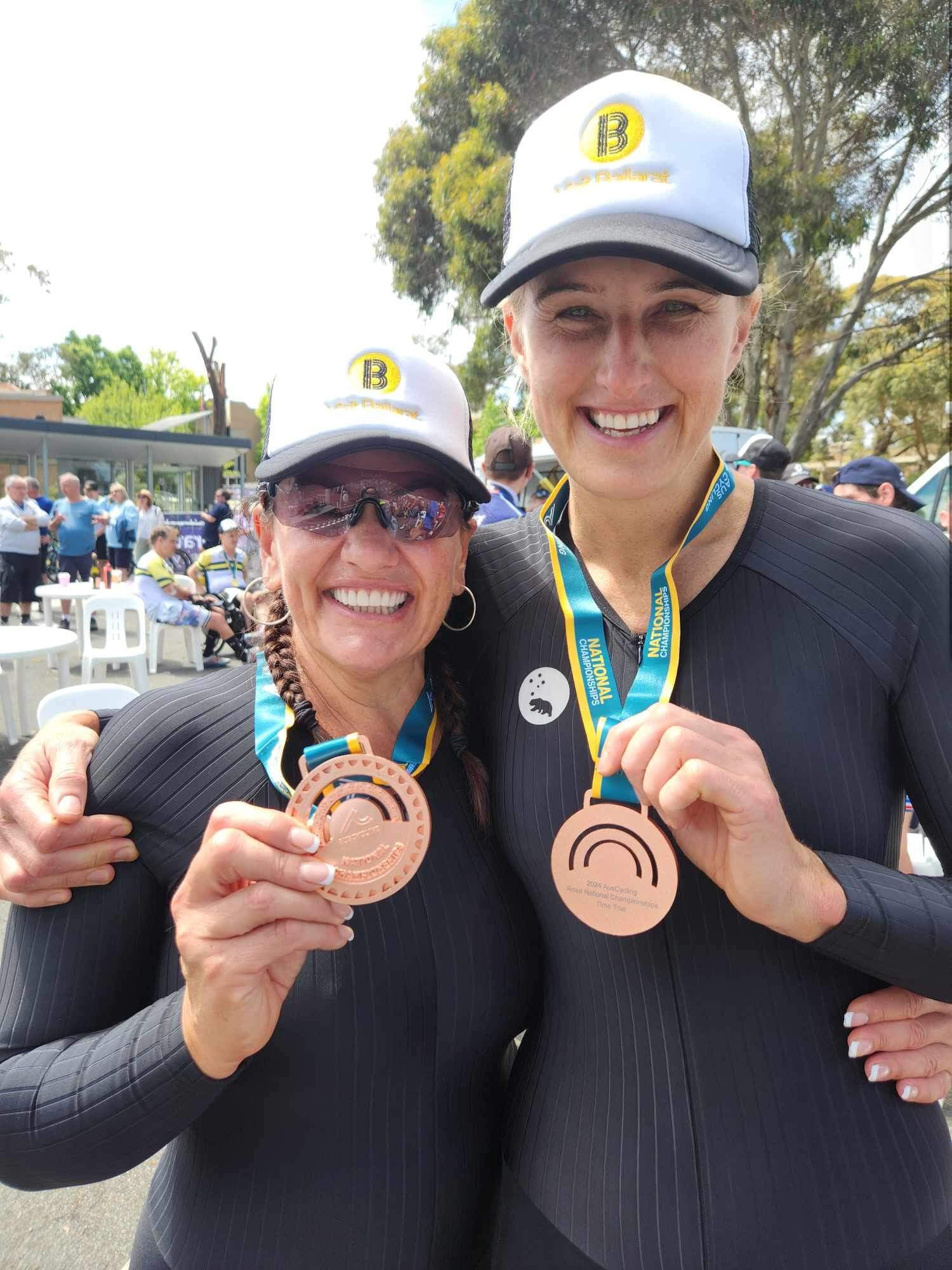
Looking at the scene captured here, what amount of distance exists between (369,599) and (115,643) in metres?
9.03

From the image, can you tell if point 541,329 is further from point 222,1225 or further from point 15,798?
point 222,1225

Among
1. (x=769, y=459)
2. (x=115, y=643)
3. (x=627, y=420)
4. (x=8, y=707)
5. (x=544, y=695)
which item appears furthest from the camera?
(x=115, y=643)

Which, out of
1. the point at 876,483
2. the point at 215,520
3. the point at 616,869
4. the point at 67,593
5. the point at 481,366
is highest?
the point at 481,366

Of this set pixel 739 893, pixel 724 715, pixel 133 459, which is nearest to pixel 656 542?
pixel 724 715

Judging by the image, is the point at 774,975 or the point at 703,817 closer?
the point at 703,817

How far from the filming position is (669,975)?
1373 mm

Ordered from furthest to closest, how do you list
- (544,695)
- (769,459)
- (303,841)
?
(769,459)
(544,695)
(303,841)

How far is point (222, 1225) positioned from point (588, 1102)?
67 centimetres

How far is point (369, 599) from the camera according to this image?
4.93ft

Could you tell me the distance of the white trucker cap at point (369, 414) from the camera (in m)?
1.46

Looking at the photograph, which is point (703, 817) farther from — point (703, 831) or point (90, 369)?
point (90, 369)

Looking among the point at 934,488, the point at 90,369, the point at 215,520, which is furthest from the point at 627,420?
the point at 90,369

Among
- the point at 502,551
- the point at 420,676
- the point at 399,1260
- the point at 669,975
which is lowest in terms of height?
the point at 399,1260

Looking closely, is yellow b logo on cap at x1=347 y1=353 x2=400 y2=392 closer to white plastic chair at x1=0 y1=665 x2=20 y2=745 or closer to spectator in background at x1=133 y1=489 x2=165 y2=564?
white plastic chair at x1=0 y1=665 x2=20 y2=745
